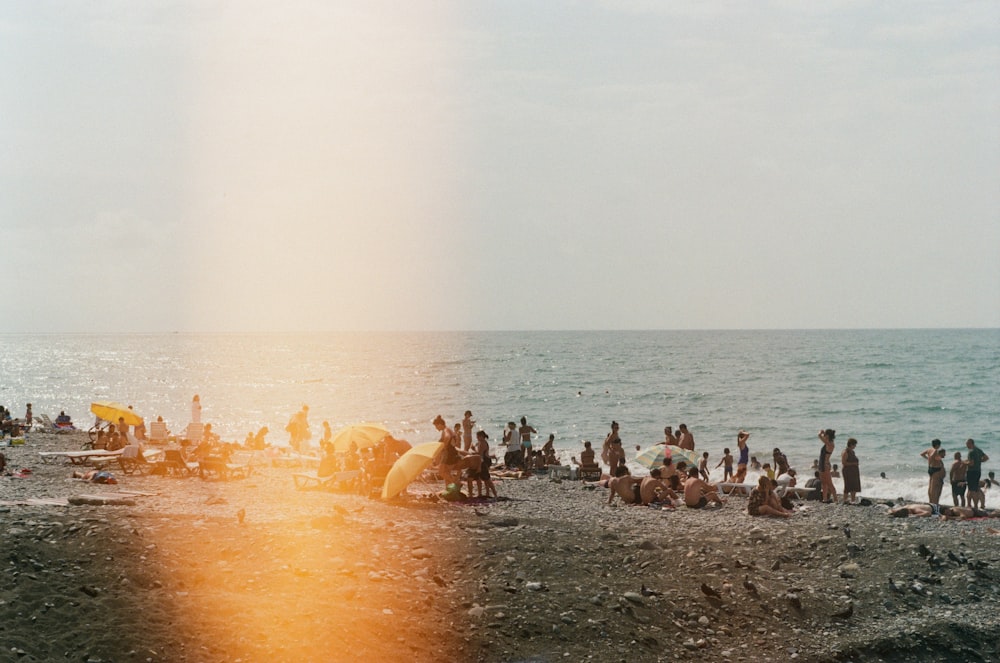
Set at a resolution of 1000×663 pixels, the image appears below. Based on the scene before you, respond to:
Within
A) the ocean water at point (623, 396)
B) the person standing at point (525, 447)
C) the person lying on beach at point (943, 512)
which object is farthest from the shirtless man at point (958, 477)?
the person standing at point (525, 447)

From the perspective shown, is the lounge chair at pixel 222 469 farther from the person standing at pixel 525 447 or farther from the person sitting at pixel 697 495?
the person sitting at pixel 697 495

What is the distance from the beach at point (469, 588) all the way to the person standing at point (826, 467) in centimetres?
476

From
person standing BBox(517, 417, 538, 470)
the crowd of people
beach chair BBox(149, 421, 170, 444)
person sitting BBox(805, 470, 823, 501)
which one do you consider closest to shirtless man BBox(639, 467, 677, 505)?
the crowd of people

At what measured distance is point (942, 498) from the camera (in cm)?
2694

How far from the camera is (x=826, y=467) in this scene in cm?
2412

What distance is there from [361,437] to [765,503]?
34.5 feet

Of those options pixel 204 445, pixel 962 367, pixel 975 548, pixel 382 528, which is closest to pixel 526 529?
pixel 382 528

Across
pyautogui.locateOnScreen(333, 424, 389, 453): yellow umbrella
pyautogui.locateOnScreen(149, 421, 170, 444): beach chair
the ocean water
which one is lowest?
the ocean water

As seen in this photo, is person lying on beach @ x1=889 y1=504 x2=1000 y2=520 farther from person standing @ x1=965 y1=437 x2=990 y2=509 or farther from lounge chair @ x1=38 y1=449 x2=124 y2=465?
lounge chair @ x1=38 y1=449 x2=124 y2=465

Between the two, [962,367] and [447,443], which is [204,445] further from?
[962,367]

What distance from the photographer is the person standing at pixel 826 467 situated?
24.0 m

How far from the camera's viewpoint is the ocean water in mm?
50066

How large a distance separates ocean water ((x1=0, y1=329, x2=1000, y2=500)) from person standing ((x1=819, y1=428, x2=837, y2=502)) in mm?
3941

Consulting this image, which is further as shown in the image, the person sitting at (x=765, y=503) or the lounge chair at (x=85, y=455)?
the lounge chair at (x=85, y=455)
